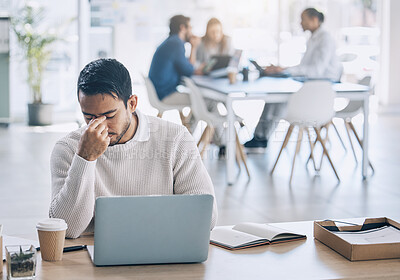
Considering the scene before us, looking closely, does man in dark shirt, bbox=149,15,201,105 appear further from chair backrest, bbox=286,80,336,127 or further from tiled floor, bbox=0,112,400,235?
chair backrest, bbox=286,80,336,127

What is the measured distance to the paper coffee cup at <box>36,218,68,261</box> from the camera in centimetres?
183

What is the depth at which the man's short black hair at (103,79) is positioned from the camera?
2.16 meters

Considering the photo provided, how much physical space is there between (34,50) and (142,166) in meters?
7.60

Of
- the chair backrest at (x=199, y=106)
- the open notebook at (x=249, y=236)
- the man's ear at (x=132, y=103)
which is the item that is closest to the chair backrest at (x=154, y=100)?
the chair backrest at (x=199, y=106)

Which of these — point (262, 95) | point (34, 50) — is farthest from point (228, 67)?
point (34, 50)

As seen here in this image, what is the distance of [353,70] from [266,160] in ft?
17.0

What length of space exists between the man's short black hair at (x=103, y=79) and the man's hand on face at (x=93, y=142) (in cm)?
14

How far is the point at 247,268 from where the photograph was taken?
1.79 m

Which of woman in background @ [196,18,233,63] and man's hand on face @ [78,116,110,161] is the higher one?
woman in background @ [196,18,233,63]

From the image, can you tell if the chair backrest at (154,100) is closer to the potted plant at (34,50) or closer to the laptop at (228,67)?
the laptop at (228,67)

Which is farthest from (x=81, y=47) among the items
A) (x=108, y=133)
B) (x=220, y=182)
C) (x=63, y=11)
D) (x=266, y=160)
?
(x=108, y=133)

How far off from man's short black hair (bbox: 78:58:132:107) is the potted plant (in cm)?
757

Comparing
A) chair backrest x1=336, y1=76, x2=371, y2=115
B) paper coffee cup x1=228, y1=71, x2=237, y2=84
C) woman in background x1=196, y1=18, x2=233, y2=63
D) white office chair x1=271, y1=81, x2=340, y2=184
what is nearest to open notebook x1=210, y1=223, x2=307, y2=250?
Result: white office chair x1=271, y1=81, x2=340, y2=184

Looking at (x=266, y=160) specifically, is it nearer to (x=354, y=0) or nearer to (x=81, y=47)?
(x=81, y=47)
